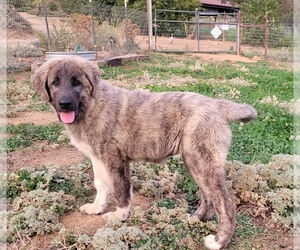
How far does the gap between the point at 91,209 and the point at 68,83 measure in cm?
136

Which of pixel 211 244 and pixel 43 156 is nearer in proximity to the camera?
pixel 211 244

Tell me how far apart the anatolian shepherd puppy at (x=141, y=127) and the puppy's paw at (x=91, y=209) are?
0.15 m

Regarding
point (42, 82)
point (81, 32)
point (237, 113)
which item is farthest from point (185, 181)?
point (81, 32)

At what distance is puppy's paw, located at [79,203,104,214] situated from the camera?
161 inches

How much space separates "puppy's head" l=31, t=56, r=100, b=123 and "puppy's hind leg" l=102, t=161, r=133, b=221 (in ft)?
2.10

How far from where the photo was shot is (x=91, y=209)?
4098mm

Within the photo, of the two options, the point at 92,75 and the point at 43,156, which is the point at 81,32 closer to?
the point at 43,156

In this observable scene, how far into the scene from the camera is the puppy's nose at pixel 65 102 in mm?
3527

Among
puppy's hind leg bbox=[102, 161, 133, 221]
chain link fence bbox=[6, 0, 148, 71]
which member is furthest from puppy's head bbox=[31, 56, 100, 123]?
chain link fence bbox=[6, 0, 148, 71]

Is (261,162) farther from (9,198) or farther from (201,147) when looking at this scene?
(9,198)

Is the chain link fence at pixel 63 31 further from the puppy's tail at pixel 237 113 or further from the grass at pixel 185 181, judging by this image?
the puppy's tail at pixel 237 113

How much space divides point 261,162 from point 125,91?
231 centimetres

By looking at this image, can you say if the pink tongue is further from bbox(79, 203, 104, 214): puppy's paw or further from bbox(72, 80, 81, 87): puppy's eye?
bbox(79, 203, 104, 214): puppy's paw

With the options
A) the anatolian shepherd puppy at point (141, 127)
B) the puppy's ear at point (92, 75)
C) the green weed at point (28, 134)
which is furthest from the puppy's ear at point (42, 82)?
the green weed at point (28, 134)
